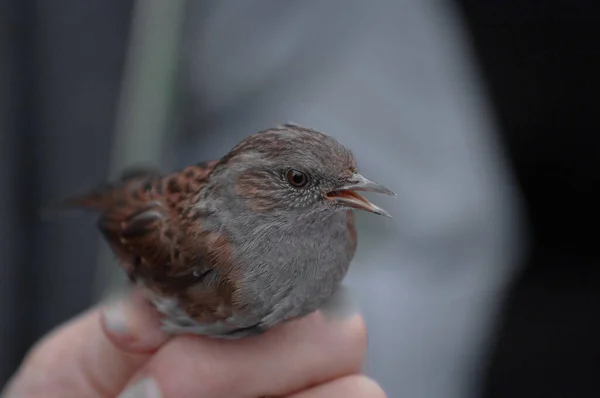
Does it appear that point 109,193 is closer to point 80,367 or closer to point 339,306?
point 80,367

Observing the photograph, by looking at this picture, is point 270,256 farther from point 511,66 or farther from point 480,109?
point 511,66

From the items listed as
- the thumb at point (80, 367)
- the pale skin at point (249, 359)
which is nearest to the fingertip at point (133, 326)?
the pale skin at point (249, 359)

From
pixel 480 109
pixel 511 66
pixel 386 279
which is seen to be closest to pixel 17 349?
pixel 386 279

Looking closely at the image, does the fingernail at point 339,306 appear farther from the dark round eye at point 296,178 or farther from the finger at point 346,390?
the dark round eye at point 296,178

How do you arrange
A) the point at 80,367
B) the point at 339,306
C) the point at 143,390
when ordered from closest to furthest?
the point at 143,390 → the point at 339,306 → the point at 80,367

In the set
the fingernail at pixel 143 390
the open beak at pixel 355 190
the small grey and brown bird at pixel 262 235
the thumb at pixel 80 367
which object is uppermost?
the open beak at pixel 355 190

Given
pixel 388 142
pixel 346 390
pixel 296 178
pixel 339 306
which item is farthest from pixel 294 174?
pixel 388 142

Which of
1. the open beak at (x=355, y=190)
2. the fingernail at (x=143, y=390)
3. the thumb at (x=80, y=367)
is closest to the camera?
the open beak at (x=355, y=190)
